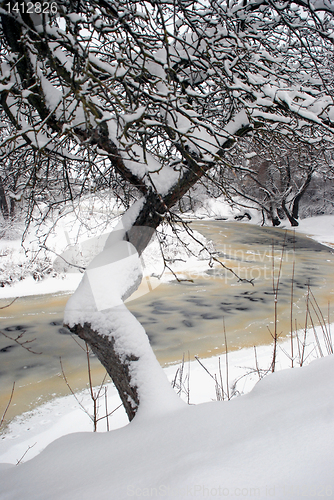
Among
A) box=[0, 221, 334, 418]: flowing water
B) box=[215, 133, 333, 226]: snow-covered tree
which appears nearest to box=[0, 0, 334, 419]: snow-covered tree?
Answer: box=[215, 133, 333, 226]: snow-covered tree

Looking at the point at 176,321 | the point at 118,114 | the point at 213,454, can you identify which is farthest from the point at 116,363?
the point at 176,321

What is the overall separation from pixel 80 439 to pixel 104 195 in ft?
11.6

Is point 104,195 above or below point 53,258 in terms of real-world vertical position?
above

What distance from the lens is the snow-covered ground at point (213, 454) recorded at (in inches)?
33.9

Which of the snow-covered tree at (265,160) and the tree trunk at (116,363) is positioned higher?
the snow-covered tree at (265,160)

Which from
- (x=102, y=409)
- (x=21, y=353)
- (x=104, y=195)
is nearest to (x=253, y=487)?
(x=102, y=409)

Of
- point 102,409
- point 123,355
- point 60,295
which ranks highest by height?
point 123,355

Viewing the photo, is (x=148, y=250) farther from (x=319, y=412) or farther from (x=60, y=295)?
(x=319, y=412)

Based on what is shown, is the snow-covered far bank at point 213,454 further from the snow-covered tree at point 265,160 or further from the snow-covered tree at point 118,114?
the snow-covered tree at point 265,160

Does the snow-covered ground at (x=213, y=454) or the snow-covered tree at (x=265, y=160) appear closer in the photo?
the snow-covered ground at (x=213, y=454)

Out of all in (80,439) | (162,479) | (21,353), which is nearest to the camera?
(162,479)

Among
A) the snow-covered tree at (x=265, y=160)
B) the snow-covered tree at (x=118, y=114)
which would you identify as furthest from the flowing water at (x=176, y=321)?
the snow-covered tree at (x=118, y=114)

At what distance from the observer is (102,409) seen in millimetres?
3658

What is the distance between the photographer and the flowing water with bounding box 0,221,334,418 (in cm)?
471
